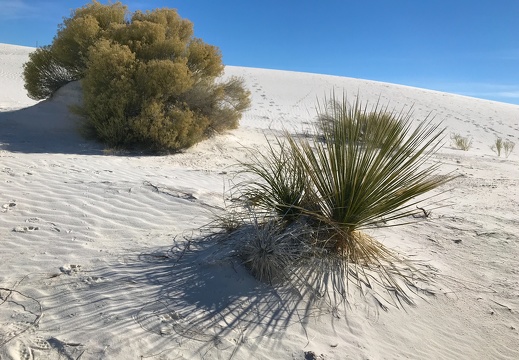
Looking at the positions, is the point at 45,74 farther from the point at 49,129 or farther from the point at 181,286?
the point at 181,286

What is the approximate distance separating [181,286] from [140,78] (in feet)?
25.1

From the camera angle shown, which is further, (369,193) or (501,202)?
(501,202)

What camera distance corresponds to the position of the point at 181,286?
12.1 feet

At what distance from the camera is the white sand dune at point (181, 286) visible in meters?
3.08

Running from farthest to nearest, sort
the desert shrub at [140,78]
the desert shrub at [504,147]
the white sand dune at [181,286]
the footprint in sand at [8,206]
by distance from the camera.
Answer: the desert shrub at [504,147] < the desert shrub at [140,78] < the footprint in sand at [8,206] < the white sand dune at [181,286]

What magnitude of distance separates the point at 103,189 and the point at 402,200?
385cm

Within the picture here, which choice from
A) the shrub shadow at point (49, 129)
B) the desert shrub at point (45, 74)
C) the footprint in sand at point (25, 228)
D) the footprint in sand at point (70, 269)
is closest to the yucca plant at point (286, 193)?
the footprint in sand at point (70, 269)

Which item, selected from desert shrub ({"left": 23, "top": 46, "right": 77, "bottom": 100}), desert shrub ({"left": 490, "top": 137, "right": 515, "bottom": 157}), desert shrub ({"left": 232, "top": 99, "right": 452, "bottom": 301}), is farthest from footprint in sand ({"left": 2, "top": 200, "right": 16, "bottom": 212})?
desert shrub ({"left": 490, "top": 137, "right": 515, "bottom": 157})

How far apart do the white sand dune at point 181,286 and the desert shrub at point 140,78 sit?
280cm

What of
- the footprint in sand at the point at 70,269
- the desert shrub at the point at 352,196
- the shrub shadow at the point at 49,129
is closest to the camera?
the footprint in sand at the point at 70,269

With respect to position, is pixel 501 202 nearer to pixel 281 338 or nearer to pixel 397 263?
pixel 397 263

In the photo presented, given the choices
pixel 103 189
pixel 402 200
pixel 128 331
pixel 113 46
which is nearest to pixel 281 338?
pixel 128 331

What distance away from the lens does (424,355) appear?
10.9ft

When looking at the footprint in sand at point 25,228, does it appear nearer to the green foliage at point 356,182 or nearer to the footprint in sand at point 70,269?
the footprint in sand at point 70,269
